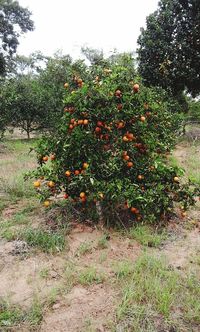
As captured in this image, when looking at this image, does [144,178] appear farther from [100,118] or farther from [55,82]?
[55,82]

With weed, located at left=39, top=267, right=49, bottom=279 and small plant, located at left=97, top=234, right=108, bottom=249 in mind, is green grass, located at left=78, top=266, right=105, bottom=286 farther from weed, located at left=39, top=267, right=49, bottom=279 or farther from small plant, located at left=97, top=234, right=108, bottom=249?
small plant, located at left=97, top=234, right=108, bottom=249

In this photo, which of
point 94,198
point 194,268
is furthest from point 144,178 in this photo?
point 194,268

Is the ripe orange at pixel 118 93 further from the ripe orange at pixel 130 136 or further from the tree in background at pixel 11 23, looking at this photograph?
the tree in background at pixel 11 23

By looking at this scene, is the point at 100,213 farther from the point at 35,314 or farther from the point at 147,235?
the point at 35,314

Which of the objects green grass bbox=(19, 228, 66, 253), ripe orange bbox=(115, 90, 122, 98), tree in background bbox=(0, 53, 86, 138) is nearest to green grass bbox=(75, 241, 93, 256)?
green grass bbox=(19, 228, 66, 253)

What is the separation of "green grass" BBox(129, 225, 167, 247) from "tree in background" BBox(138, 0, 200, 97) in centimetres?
979

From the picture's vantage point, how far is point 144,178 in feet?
15.3

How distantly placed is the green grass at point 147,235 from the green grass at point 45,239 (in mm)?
857

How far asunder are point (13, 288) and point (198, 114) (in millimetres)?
16277

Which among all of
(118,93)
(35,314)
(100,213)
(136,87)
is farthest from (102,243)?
(136,87)

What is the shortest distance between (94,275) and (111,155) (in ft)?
5.60

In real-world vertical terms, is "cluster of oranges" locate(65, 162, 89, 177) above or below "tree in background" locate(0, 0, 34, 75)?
below

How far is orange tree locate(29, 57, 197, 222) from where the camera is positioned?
4352 millimetres

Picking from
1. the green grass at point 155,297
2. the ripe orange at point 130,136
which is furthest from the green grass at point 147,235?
the ripe orange at point 130,136
